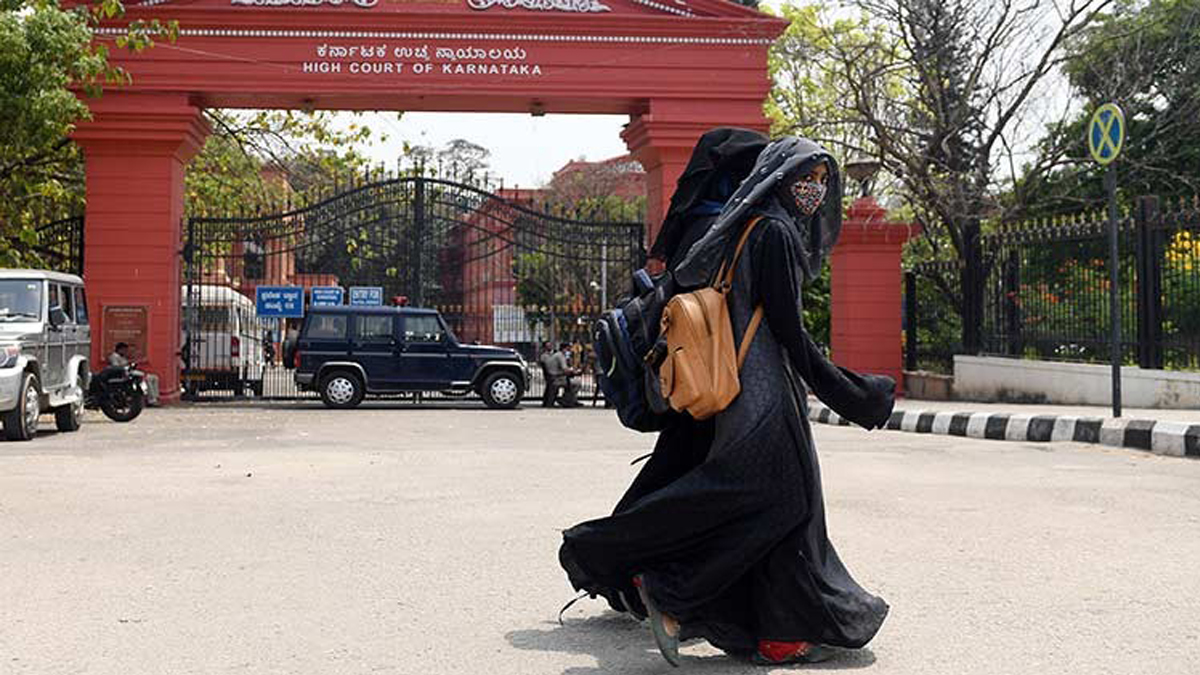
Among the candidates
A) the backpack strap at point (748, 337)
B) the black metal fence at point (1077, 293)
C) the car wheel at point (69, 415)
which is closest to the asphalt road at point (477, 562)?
the backpack strap at point (748, 337)

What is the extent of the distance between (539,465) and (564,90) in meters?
9.12

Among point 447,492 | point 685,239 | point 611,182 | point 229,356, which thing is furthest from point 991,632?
point 611,182

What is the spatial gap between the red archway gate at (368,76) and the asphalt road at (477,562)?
24.1 ft

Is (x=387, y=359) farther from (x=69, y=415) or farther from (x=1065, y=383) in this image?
(x=1065, y=383)

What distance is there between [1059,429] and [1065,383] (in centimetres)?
308

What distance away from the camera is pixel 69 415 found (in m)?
12.6

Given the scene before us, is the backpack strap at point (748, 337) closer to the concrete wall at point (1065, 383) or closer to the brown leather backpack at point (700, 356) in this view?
the brown leather backpack at point (700, 356)

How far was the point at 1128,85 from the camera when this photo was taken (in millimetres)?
19234

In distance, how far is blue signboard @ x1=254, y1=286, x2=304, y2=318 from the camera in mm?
18266

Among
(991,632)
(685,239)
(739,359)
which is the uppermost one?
(685,239)

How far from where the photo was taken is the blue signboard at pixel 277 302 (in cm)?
1827

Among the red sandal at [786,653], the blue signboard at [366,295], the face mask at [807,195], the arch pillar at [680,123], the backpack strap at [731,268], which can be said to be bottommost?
the red sandal at [786,653]

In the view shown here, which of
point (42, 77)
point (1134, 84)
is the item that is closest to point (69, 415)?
point (42, 77)

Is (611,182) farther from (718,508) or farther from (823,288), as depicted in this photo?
(718,508)
